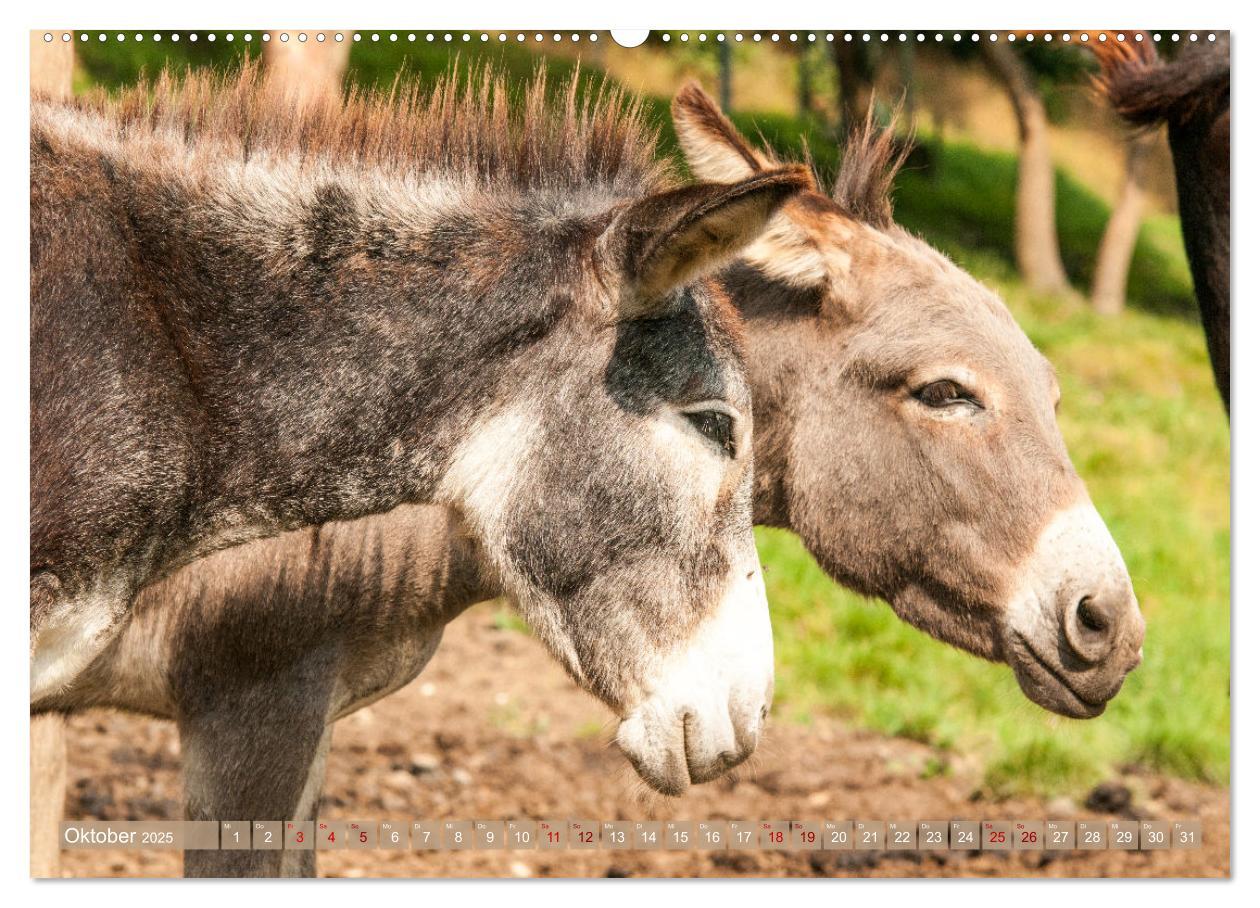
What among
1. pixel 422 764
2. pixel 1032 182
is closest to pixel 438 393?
pixel 422 764

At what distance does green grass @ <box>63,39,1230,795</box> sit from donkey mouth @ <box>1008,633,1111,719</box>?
153cm

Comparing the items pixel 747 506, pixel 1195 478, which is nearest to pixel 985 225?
pixel 1195 478

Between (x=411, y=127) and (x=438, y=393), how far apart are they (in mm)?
532

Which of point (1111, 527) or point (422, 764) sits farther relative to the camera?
point (1111, 527)

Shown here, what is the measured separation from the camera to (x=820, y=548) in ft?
9.73

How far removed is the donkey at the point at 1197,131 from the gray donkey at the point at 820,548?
726mm

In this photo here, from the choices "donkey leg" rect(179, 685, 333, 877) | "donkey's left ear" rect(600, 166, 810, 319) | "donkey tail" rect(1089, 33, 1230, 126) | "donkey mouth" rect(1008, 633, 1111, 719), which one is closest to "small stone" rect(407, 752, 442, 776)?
"donkey leg" rect(179, 685, 333, 877)

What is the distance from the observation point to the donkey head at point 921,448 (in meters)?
2.75

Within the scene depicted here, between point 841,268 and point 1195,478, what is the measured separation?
3641mm

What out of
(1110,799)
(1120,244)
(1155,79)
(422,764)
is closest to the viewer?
(1155,79)

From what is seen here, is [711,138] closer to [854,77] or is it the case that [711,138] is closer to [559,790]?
[854,77]

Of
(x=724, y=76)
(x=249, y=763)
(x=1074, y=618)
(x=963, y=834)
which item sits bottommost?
(x=963, y=834)

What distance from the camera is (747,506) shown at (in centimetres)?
229

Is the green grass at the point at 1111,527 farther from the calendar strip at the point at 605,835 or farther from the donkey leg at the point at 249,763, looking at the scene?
the donkey leg at the point at 249,763
